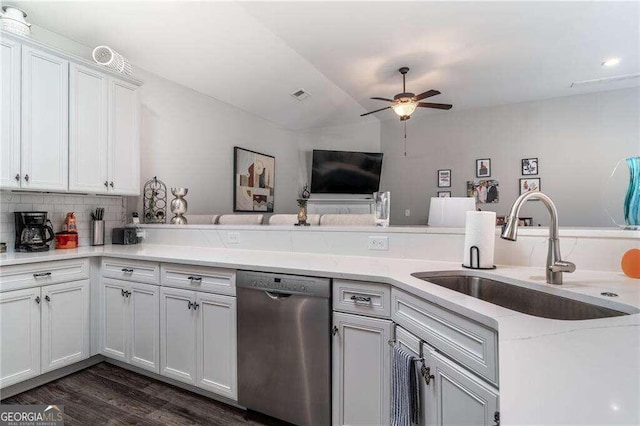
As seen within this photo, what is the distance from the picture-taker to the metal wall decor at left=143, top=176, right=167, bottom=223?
10.8ft

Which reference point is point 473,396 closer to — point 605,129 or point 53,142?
point 53,142

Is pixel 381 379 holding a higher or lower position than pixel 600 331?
lower

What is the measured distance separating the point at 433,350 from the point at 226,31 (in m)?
3.45

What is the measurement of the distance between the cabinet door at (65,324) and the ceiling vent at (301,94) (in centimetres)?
380

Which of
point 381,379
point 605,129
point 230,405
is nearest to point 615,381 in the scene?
point 381,379

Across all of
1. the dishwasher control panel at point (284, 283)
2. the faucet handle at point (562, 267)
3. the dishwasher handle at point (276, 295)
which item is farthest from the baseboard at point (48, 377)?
the faucet handle at point (562, 267)

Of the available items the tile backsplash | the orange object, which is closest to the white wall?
the orange object

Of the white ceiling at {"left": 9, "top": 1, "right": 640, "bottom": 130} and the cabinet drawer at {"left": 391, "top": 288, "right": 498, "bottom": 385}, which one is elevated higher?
the white ceiling at {"left": 9, "top": 1, "right": 640, "bottom": 130}

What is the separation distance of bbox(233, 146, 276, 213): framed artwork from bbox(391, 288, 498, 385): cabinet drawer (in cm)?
392

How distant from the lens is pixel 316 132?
261 inches

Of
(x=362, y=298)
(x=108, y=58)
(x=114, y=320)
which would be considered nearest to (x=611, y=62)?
(x=362, y=298)

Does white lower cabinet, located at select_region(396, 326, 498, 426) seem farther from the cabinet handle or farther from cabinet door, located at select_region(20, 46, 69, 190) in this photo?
cabinet door, located at select_region(20, 46, 69, 190)

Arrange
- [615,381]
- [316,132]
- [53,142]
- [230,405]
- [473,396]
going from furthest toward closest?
1. [316,132]
2. [53,142]
3. [230,405]
4. [473,396]
5. [615,381]

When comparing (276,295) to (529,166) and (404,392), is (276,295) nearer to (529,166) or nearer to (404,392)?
(404,392)
